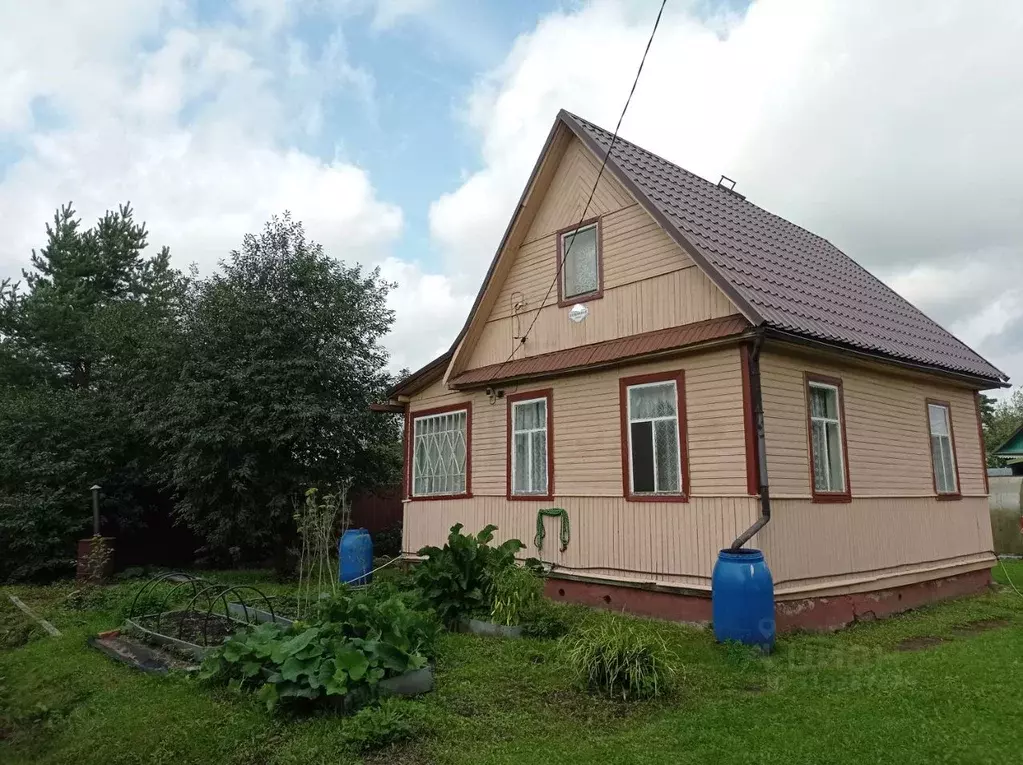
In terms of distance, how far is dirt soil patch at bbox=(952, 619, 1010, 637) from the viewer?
26.9 ft

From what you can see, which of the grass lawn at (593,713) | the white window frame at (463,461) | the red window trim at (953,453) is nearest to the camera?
the grass lawn at (593,713)

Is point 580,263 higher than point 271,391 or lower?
higher

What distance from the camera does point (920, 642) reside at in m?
7.75

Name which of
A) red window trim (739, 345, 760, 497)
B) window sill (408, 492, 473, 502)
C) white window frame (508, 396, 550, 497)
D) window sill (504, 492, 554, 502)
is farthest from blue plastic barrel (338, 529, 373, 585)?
red window trim (739, 345, 760, 497)

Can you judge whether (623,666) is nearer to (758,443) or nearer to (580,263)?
(758,443)

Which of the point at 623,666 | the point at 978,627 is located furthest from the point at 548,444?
the point at 978,627

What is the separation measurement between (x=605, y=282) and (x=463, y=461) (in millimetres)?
3823

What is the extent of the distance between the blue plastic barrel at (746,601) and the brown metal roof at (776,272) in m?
2.44

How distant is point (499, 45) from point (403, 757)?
6139 mm

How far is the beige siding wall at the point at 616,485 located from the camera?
7.96 meters

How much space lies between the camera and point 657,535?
8539 mm

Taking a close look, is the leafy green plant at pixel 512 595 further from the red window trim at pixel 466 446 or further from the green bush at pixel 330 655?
the red window trim at pixel 466 446

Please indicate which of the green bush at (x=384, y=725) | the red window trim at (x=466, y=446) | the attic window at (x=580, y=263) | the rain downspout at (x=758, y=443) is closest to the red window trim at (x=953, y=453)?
the rain downspout at (x=758, y=443)

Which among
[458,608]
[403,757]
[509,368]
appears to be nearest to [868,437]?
[509,368]
